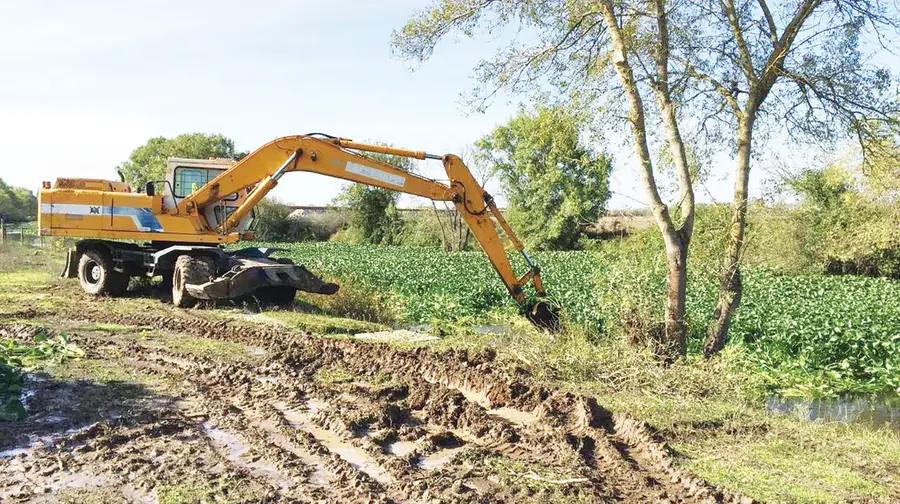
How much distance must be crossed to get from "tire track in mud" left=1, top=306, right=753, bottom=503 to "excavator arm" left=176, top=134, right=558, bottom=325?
2.87 m

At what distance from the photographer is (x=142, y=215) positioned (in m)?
14.2

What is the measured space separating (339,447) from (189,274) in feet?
27.3

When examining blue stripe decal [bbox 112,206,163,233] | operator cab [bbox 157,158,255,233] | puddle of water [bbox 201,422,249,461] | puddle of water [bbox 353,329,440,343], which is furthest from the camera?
operator cab [bbox 157,158,255,233]

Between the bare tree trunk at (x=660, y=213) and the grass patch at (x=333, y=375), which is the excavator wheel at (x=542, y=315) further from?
the grass patch at (x=333, y=375)

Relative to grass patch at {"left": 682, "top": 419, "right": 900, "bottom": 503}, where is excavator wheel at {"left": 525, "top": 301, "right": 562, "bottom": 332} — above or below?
above

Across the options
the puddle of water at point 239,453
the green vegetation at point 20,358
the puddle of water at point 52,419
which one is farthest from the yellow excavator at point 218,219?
the puddle of water at point 239,453

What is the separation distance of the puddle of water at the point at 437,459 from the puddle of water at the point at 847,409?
14.6 feet

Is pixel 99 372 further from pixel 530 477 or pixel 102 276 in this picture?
pixel 102 276

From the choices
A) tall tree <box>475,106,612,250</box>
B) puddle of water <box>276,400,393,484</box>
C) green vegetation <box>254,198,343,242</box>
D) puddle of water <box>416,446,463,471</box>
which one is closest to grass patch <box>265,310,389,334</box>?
puddle of water <box>276,400,393,484</box>

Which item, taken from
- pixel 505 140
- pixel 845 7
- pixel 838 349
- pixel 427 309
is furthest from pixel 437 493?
pixel 505 140

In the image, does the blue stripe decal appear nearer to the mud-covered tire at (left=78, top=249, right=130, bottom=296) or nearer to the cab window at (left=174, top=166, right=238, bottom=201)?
the cab window at (left=174, top=166, right=238, bottom=201)

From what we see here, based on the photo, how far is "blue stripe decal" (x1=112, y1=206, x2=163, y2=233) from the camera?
14.2m

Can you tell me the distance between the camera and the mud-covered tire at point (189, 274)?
522 inches

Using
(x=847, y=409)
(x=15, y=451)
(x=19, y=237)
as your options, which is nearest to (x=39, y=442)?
(x=15, y=451)
